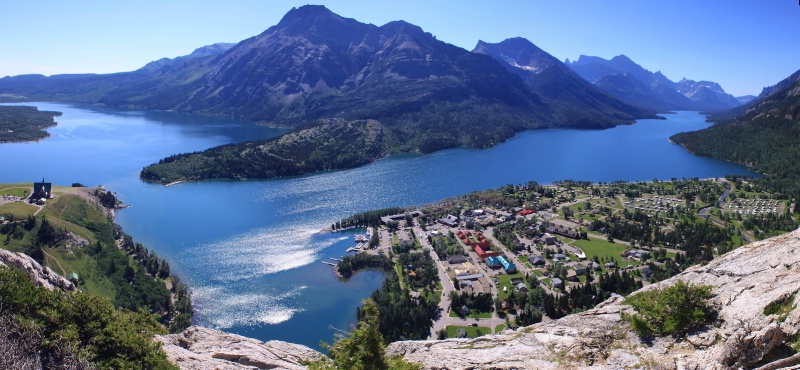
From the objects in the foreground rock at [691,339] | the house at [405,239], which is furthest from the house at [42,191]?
the foreground rock at [691,339]

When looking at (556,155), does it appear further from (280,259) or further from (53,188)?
(53,188)

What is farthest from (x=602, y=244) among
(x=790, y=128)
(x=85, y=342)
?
(x=790, y=128)

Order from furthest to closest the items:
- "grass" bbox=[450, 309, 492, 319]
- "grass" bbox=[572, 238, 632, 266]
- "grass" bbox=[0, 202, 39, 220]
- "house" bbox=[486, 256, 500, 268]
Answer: "grass" bbox=[0, 202, 39, 220] < "grass" bbox=[572, 238, 632, 266] < "house" bbox=[486, 256, 500, 268] < "grass" bbox=[450, 309, 492, 319]

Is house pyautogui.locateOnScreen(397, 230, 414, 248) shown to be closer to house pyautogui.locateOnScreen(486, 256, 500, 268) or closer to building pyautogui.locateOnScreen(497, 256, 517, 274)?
house pyautogui.locateOnScreen(486, 256, 500, 268)

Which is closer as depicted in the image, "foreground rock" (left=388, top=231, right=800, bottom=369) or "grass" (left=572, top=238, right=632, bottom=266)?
"foreground rock" (left=388, top=231, right=800, bottom=369)

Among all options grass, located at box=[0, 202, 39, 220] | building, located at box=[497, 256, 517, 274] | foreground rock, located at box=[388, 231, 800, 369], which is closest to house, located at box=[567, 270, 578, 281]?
building, located at box=[497, 256, 517, 274]

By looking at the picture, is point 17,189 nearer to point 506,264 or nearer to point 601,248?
point 506,264
